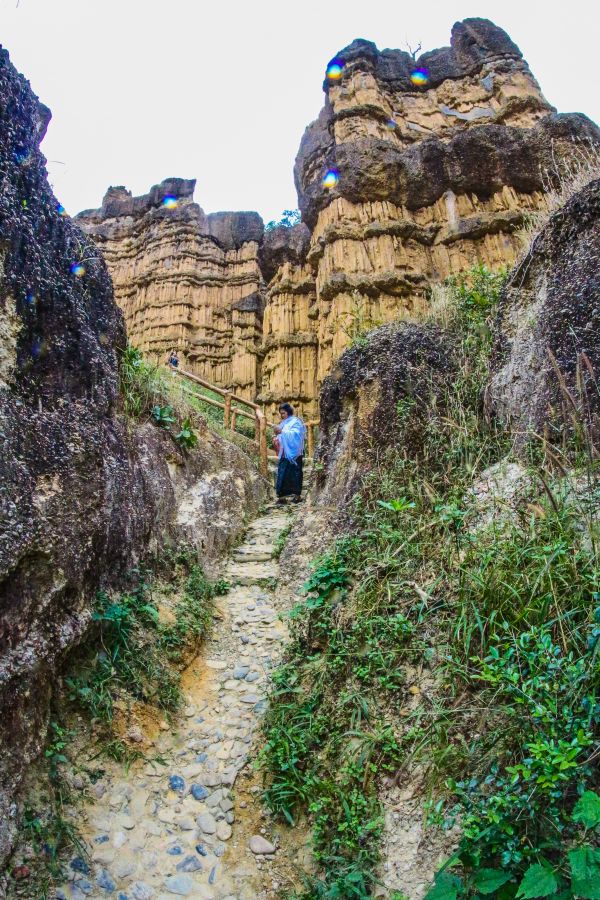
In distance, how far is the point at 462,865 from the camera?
2.05 meters

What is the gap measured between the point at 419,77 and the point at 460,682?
18022 millimetres

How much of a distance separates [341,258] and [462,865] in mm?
12619

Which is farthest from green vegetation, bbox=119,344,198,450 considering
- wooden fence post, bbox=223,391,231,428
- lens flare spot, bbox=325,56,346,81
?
lens flare spot, bbox=325,56,346,81

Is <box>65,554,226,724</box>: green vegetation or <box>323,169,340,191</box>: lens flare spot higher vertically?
<box>323,169,340,191</box>: lens flare spot

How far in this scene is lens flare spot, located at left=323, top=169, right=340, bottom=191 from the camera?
13.4 m

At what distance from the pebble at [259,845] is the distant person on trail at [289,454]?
5.47 metres

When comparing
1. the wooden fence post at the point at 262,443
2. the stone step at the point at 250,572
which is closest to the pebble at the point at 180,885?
the stone step at the point at 250,572

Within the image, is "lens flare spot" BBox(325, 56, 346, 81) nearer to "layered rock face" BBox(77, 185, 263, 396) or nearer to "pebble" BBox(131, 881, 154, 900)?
"layered rock face" BBox(77, 185, 263, 396)

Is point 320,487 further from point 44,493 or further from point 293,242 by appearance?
point 293,242

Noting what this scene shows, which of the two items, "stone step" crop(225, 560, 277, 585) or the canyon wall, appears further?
the canyon wall

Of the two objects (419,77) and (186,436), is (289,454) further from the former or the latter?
(419,77)

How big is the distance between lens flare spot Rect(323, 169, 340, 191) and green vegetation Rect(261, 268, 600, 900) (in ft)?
36.8

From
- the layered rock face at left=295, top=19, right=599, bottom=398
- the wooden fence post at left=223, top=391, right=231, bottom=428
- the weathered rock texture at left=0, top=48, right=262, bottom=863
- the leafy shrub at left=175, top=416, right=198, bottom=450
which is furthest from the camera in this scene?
the layered rock face at left=295, top=19, right=599, bottom=398

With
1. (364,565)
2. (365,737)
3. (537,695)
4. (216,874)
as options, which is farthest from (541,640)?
(216,874)
